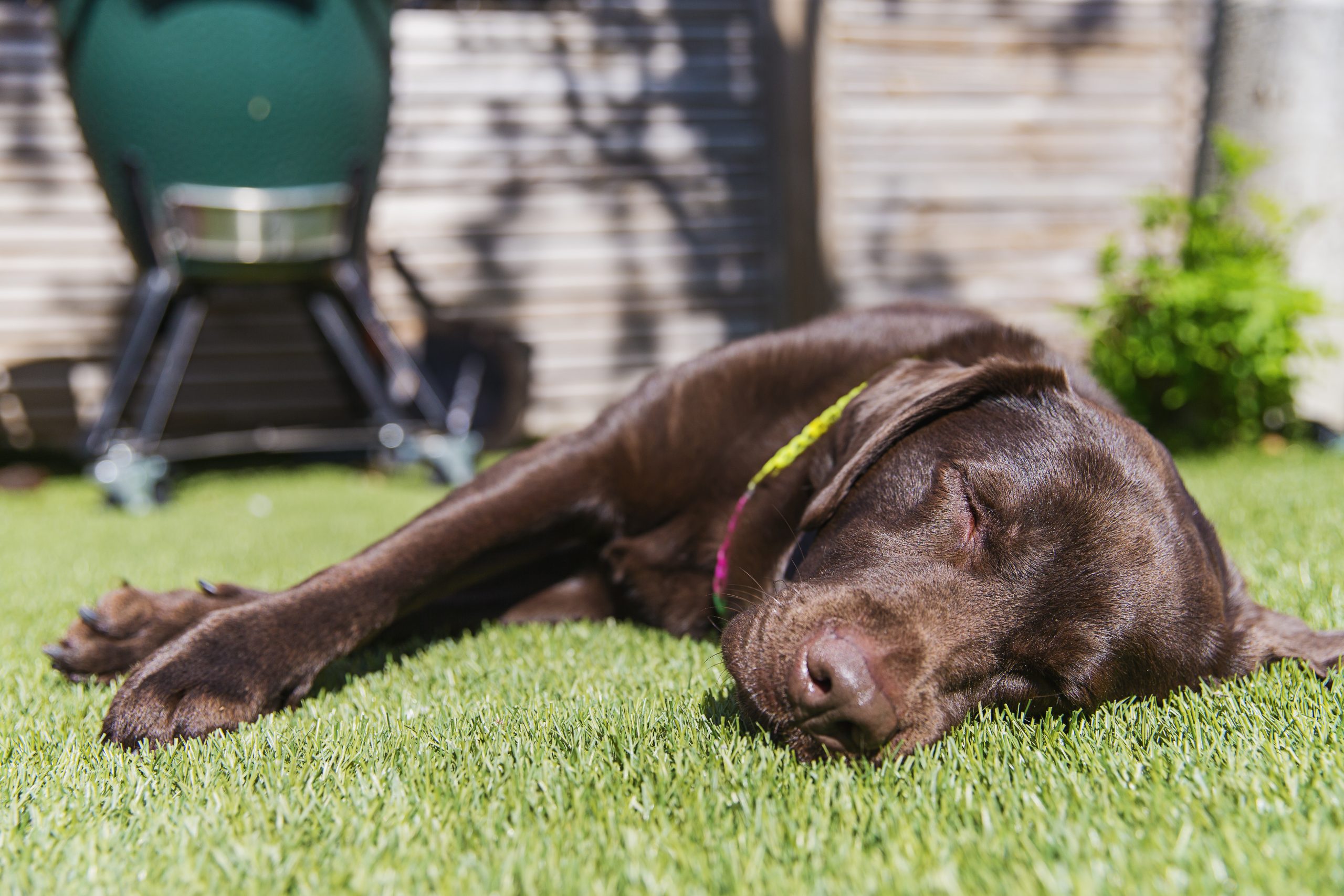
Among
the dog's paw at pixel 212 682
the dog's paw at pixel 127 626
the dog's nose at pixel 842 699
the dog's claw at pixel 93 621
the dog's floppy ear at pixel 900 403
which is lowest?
the dog's paw at pixel 127 626

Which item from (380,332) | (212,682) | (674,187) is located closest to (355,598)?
(212,682)

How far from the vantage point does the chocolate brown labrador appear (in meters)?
1.50

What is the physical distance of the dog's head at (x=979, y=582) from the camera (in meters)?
1.42

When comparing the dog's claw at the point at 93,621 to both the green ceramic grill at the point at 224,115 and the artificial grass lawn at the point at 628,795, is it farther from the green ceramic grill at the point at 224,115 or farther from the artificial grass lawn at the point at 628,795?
the green ceramic grill at the point at 224,115

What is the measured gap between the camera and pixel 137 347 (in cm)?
410

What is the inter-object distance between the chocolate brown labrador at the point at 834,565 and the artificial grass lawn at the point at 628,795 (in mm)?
75

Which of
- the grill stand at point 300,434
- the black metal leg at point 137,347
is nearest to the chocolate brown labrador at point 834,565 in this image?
the grill stand at point 300,434

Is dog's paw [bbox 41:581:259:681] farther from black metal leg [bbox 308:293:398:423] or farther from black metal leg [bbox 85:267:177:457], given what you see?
black metal leg [bbox 308:293:398:423]

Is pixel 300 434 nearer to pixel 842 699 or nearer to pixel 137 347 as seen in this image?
pixel 137 347

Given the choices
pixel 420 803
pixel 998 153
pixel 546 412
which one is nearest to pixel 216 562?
pixel 420 803

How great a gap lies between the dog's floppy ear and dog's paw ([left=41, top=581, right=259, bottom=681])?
1167 millimetres

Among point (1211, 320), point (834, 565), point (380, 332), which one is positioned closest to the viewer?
point (834, 565)

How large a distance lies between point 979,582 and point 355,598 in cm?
109

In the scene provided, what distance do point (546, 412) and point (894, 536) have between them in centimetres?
460
